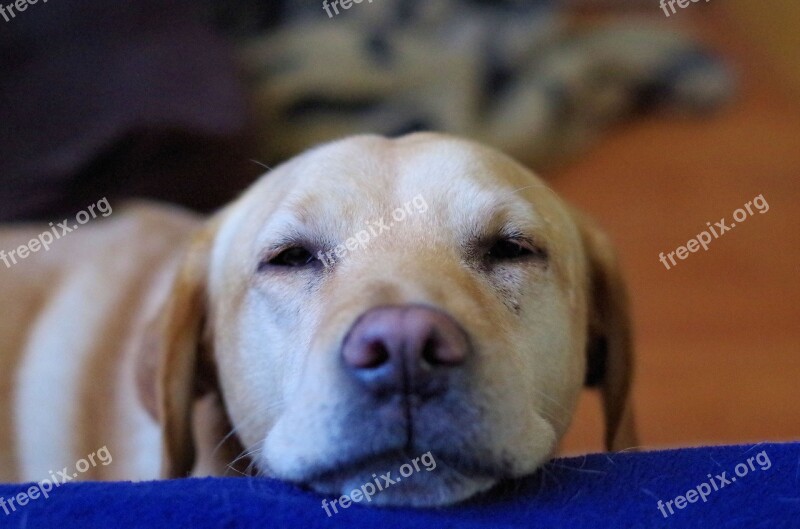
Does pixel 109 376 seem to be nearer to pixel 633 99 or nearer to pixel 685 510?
pixel 685 510

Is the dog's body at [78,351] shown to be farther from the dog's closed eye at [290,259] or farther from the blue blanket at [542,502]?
the blue blanket at [542,502]

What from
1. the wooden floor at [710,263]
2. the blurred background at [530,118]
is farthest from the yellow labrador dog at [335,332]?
the wooden floor at [710,263]

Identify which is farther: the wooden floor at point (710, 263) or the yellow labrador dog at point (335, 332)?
the wooden floor at point (710, 263)

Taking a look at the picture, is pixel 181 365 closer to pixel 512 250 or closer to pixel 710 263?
pixel 512 250

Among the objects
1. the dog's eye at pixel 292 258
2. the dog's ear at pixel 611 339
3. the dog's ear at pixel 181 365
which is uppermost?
the dog's eye at pixel 292 258

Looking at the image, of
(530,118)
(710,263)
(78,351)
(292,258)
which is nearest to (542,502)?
(292,258)

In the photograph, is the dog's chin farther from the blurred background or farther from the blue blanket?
the blurred background

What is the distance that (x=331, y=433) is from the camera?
1.37 metres

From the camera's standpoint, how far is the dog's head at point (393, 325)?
133 cm

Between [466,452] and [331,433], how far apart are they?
222 mm

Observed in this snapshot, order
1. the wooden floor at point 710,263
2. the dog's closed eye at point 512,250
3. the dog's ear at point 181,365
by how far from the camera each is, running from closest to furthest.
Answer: the dog's closed eye at point 512,250 → the dog's ear at point 181,365 → the wooden floor at point 710,263

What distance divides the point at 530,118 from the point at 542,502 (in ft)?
11.3

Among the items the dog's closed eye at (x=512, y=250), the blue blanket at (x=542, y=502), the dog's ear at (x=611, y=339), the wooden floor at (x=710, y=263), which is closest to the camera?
the blue blanket at (x=542, y=502)

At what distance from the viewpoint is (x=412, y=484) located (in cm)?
137
